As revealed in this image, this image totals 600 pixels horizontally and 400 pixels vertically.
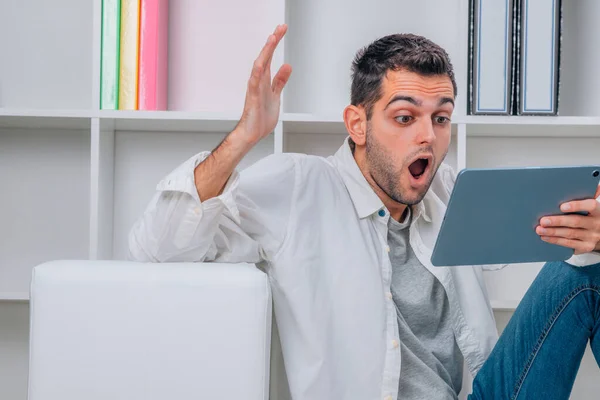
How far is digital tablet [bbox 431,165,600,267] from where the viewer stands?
39.3 inches

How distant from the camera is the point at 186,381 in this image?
0.86m

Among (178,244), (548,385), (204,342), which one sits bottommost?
(548,385)

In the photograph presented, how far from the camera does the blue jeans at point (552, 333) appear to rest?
116cm

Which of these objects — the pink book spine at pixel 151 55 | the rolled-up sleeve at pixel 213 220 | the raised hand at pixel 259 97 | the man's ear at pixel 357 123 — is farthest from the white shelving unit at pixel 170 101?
the raised hand at pixel 259 97

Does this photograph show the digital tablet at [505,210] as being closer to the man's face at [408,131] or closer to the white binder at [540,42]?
the man's face at [408,131]

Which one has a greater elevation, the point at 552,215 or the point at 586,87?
the point at 586,87

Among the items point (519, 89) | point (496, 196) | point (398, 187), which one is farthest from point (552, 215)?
point (519, 89)

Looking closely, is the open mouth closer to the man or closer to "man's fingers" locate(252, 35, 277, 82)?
the man

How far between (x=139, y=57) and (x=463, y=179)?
0.89 meters

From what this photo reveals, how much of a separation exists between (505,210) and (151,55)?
3.01ft

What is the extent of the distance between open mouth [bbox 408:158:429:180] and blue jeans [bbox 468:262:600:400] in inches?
11.5

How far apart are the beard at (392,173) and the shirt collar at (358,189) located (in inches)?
1.2

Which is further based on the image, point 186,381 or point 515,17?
point 515,17

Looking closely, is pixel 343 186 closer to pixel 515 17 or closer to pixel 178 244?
pixel 178 244
